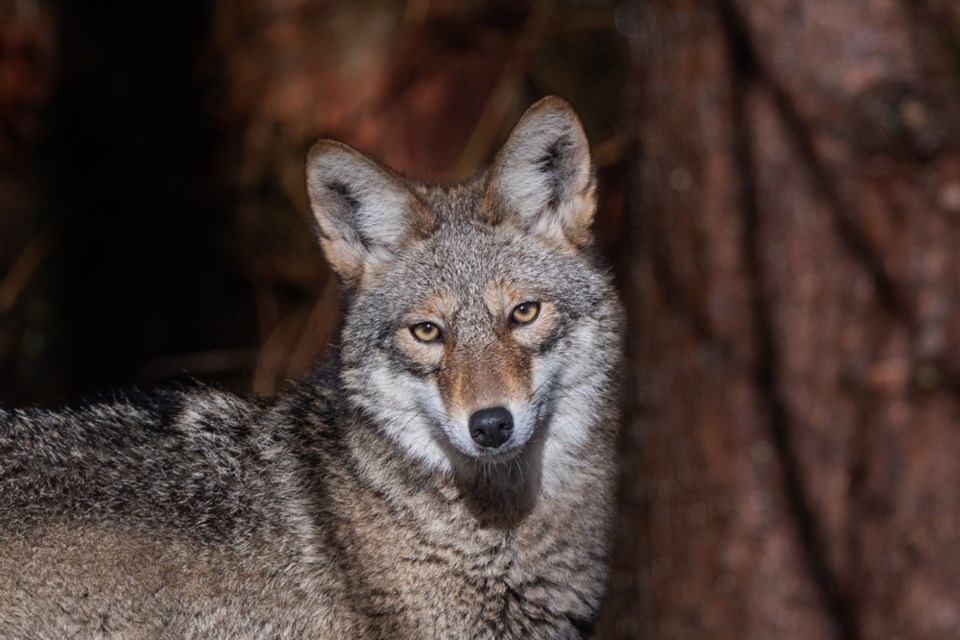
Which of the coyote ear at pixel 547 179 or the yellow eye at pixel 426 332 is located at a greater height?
the coyote ear at pixel 547 179

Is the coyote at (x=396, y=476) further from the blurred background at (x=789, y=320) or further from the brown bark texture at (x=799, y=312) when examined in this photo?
the brown bark texture at (x=799, y=312)

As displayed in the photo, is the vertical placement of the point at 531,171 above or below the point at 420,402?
above

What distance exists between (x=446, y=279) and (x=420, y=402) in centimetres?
52

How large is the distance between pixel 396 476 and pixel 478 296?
799 mm

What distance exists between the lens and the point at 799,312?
8.45ft

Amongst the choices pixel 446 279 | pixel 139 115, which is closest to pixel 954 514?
pixel 446 279

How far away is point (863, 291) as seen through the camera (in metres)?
2.52

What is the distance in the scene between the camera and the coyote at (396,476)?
4.33 m

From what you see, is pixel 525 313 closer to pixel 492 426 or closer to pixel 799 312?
pixel 492 426

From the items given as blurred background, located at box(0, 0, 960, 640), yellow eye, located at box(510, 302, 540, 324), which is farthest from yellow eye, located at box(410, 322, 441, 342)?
blurred background, located at box(0, 0, 960, 640)

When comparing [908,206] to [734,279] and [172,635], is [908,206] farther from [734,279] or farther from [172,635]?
[172,635]

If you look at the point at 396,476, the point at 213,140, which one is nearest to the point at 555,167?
the point at 396,476

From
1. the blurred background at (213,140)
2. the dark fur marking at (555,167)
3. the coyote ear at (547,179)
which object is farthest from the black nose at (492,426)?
the blurred background at (213,140)

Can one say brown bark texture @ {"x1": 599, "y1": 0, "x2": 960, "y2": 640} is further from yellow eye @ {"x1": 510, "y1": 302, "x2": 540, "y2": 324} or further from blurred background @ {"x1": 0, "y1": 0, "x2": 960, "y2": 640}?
yellow eye @ {"x1": 510, "y1": 302, "x2": 540, "y2": 324}
